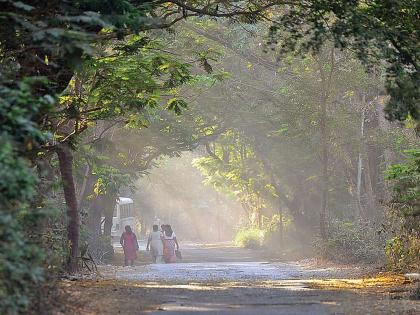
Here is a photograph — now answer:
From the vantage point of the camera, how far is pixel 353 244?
2683 cm

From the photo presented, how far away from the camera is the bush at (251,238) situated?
52041mm

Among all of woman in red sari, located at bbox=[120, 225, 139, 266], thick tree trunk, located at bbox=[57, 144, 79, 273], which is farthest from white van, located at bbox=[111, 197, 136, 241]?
thick tree trunk, located at bbox=[57, 144, 79, 273]

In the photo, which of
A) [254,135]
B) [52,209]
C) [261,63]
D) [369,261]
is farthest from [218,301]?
[254,135]

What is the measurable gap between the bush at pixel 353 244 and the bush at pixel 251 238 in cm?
2219

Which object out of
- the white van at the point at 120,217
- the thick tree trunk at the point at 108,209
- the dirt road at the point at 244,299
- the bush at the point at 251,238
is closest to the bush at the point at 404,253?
the dirt road at the point at 244,299

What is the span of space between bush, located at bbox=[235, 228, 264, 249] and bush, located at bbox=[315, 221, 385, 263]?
72.8 ft

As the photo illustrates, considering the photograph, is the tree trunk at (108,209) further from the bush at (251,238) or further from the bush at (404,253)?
the bush at (404,253)

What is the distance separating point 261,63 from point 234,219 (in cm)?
5922

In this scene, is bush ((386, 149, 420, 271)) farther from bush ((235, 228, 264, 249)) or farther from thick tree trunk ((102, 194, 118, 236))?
bush ((235, 228, 264, 249))

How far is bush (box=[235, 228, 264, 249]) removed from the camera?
2049 inches

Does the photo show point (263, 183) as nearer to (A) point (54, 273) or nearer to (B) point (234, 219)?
(A) point (54, 273)

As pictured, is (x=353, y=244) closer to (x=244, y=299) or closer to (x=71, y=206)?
(x=71, y=206)

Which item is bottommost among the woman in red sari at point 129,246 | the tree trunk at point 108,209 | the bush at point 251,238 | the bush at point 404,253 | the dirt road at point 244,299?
the dirt road at point 244,299

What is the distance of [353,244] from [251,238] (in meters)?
27.3
